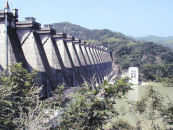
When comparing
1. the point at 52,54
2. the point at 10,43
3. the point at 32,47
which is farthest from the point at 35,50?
the point at 52,54

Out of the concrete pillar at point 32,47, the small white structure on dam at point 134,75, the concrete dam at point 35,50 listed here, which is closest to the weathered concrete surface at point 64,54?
the concrete dam at point 35,50

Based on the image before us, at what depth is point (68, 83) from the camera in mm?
23281

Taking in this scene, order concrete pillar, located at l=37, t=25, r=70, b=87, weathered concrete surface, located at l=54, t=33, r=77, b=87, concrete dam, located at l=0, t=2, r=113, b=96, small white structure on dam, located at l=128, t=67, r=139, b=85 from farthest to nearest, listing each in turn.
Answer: small white structure on dam, located at l=128, t=67, r=139, b=85, weathered concrete surface, located at l=54, t=33, r=77, b=87, concrete pillar, located at l=37, t=25, r=70, b=87, concrete dam, located at l=0, t=2, r=113, b=96

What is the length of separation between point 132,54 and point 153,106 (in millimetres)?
97210

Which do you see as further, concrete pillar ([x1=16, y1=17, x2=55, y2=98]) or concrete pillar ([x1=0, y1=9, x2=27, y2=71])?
concrete pillar ([x1=16, y1=17, x2=55, y2=98])

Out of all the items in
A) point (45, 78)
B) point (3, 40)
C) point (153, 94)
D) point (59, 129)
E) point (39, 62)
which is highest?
point (3, 40)

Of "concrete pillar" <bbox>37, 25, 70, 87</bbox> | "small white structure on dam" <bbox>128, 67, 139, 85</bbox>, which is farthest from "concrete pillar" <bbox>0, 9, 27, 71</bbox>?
"small white structure on dam" <bbox>128, 67, 139, 85</bbox>

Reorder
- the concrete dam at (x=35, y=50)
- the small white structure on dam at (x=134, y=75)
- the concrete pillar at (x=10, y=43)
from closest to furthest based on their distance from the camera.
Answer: the concrete pillar at (x=10, y=43), the concrete dam at (x=35, y=50), the small white structure on dam at (x=134, y=75)

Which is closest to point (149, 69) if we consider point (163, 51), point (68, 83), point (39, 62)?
point (163, 51)

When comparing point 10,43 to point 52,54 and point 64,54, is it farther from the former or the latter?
point 64,54

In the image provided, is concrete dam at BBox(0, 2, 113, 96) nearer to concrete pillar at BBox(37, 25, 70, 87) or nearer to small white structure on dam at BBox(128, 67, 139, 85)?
concrete pillar at BBox(37, 25, 70, 87)

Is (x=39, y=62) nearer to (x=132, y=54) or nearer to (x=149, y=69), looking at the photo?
(x=149, y=69)

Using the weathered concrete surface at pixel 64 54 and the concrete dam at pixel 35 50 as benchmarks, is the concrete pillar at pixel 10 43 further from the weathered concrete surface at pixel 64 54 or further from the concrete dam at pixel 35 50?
the weathered concrete surface at pixel 64 54

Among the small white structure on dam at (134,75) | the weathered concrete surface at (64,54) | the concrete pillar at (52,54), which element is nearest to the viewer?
the concrete pillar at (52,54)
